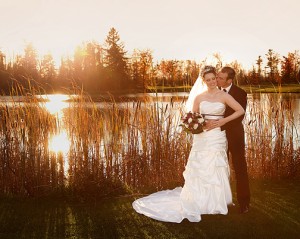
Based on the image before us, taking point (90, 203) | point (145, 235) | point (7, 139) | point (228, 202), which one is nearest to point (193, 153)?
point (228, 202)

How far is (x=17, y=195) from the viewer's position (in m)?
5.76

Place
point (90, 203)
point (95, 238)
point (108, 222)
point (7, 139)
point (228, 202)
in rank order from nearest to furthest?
point (95, 238)
point (108, 222)
point (228, 202)
point (90, 203)
point (7, 139)

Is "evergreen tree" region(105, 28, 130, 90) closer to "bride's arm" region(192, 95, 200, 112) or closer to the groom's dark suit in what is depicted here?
"bride's arm" region(192, 95, 200, 112)

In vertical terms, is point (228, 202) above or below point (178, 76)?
below

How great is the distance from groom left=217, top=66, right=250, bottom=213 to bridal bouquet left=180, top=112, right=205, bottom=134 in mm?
326

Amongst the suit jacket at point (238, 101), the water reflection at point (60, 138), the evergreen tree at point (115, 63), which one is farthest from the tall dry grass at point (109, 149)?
the evergreen tree at point (115, 63)

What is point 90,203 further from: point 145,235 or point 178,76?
point 178,76

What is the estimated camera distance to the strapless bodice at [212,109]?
4.80m

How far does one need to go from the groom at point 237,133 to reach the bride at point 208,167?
0.34ft

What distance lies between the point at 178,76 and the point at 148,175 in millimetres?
1921

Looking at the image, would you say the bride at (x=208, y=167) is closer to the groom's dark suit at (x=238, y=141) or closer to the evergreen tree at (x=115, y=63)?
the groom's dark suit at (x=238, y=141)

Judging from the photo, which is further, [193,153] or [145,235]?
[193,153]

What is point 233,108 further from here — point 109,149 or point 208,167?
point 109,149

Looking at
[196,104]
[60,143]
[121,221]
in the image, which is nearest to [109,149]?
[60,143]
